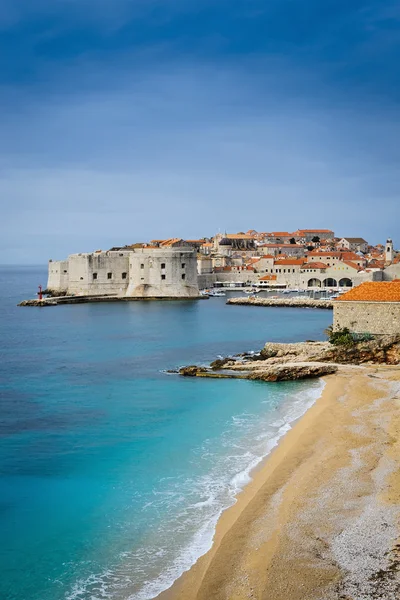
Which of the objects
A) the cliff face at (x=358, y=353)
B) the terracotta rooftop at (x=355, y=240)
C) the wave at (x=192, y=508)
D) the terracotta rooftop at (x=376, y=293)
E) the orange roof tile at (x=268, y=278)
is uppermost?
the terracotta rooftop at (x=355, y=240)

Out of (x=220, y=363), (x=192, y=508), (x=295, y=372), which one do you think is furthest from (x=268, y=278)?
(x=192, y=508)

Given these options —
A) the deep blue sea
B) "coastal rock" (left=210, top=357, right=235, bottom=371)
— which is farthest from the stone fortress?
"coastal rock" (left=210, top=357, right=235, bottom=371)

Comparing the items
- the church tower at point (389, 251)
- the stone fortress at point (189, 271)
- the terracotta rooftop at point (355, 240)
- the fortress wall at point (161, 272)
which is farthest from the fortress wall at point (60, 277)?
the terracotta rooftop at point (355, 240)

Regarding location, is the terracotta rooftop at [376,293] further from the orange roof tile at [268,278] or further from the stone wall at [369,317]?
the orange roof tile at [268,278]

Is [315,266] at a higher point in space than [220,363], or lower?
higher

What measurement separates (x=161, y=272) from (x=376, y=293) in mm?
25515

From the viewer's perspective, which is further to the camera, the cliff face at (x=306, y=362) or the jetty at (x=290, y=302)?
the jetty at (x=290, y=302)

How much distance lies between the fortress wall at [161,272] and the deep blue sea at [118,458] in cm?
2021

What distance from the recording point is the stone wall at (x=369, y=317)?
651 inches

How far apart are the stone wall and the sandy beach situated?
234 inches

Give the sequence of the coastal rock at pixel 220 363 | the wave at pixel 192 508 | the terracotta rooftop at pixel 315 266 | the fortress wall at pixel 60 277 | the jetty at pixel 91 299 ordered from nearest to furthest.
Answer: the wave at pixel 192 508, the coastal rock at pixel 220 363, the jetty at pixel 91 299, the fortress wall at pixel 60 277, the terracotta rooftop at pixel 315 266

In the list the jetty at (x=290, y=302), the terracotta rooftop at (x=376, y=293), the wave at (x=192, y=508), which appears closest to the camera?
the wave at (x=192, y=508)

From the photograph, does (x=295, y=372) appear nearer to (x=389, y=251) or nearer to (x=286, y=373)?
(x=286, y=373)

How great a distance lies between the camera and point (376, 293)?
17.0 m
